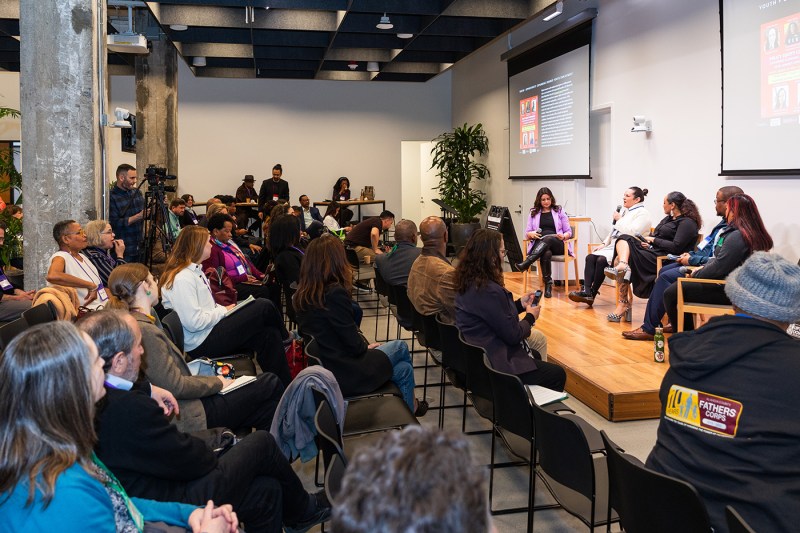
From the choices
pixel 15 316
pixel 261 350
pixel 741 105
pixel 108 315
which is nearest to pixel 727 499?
pixel 108 315

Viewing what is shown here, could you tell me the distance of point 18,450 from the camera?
154cm

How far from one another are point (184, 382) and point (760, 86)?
5494 mm

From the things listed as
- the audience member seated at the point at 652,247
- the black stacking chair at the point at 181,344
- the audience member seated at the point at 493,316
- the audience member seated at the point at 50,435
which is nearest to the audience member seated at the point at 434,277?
the audience member seated at the point at 493,316

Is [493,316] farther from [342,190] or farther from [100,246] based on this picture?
[342,190]

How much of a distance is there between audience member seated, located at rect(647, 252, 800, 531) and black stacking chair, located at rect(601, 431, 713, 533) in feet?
0.53

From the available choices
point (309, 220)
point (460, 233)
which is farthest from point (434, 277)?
point (460, 233)

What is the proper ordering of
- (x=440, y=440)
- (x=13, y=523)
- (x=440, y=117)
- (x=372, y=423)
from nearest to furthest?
(x=440, y=440) < (x=13, y=523) < (x=372, y=423) < (x=440, y=117)

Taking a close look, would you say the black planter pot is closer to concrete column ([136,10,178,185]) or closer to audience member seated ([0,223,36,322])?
concrete column ([136,10,178,185])

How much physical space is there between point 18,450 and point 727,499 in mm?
1721

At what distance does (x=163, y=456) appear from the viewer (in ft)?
7.08

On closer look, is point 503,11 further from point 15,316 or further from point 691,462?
point 691,462

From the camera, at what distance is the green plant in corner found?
A: 43.8 ft

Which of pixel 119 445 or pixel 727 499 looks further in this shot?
pixel 119 445

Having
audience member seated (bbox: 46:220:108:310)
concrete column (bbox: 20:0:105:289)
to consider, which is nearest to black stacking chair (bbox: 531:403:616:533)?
audience member seated (bbox: 46:220:108:310)
